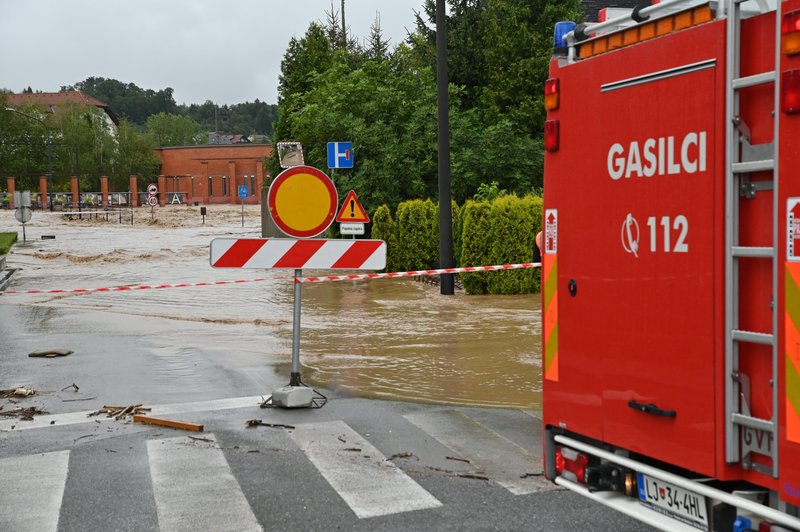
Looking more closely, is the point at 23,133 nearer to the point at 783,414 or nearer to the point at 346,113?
the point at 346,113

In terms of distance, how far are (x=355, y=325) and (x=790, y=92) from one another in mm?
11112

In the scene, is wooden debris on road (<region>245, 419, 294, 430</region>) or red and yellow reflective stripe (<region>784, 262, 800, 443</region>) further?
wooden debris on road (<region>245, 419, 294, 430</region>)

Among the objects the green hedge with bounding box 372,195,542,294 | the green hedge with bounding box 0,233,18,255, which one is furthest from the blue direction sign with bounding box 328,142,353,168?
the green hedge with bounding box 0,233,18,255

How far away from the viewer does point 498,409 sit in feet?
28.0

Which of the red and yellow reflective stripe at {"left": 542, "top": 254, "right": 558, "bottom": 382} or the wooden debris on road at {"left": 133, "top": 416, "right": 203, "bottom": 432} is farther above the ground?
the red and yellow reflective stripe at {"left": 542, "top": 254, "right": 558, "bottom": 382}

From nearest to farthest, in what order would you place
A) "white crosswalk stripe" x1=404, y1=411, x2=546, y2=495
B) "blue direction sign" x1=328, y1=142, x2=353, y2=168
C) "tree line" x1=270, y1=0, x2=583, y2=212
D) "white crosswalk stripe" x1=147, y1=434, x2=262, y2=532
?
"white crosswalk stripe" x1=147, y1=434, x2=262, y2=532 → "white crosswalk stripe" x1=404, y1=411, x2=546, y2=495 → "blue direction sign" x1=328, y1=142, x2=353, y2=168 → "tree line" x1=270, y1=0, x2=583, y2=212

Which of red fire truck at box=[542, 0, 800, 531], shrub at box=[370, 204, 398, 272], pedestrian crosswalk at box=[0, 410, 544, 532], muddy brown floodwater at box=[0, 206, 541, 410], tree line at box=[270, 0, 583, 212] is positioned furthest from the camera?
tree line at box=[270, 0, 583, 212]

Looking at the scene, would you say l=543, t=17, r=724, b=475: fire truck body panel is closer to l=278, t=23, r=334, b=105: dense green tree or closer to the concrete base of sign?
the concrete base of sign

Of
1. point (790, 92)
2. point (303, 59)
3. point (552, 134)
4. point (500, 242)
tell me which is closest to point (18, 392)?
point (552, 134)

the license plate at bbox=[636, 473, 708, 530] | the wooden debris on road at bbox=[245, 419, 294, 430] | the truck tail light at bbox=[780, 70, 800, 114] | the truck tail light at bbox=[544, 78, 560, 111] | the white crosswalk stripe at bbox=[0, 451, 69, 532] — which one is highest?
the truck tail light at bbox=[544, 78, 560, 111]

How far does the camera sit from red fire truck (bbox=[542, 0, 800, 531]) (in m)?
3.53

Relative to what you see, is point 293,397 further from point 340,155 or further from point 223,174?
point 223,174

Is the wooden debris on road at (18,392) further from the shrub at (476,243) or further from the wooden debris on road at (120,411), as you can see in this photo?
the shrub at (476,243)

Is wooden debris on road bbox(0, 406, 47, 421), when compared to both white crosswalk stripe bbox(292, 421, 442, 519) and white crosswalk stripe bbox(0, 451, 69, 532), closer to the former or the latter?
white crosswalk stripe bbox(0, 451, 69, 532)
